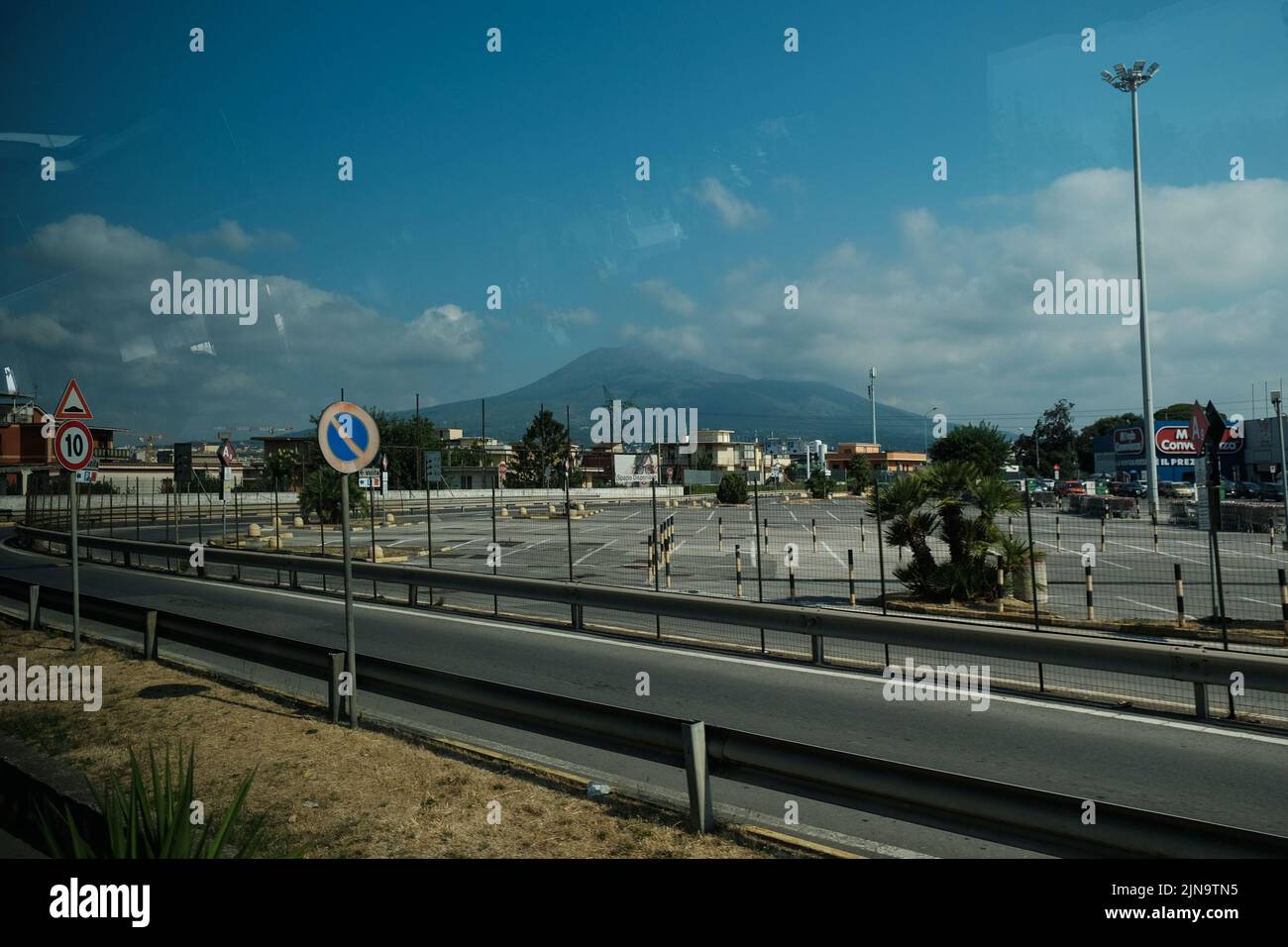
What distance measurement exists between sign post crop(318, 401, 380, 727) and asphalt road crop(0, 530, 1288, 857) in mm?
1103

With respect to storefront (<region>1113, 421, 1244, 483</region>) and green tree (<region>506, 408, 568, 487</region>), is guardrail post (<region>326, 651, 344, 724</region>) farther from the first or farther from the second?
green tree (<region>506, 408, 568, 487</region>)

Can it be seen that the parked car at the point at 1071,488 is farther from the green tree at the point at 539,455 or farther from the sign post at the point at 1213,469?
the green tree at the point at 539,455

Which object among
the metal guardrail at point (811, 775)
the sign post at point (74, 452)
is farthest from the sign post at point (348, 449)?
the sign post at point (74, 452)

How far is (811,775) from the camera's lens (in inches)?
187

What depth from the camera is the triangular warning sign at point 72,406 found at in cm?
1124

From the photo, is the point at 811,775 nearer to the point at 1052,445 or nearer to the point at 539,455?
the point at 539,455

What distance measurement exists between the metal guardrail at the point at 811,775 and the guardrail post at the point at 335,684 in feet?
0.03

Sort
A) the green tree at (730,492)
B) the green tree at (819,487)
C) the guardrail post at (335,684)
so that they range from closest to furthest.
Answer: the guardrail post at (335,684), the green tree at (730,492), the green tree at (819,487)

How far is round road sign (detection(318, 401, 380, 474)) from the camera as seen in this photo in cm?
786

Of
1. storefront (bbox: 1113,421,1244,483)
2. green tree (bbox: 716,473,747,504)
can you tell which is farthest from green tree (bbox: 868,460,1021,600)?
storefront (bbox: 1113,421,1244,483)

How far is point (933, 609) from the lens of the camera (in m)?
15.7

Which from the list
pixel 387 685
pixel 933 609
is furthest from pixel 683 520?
pixel 387 685
